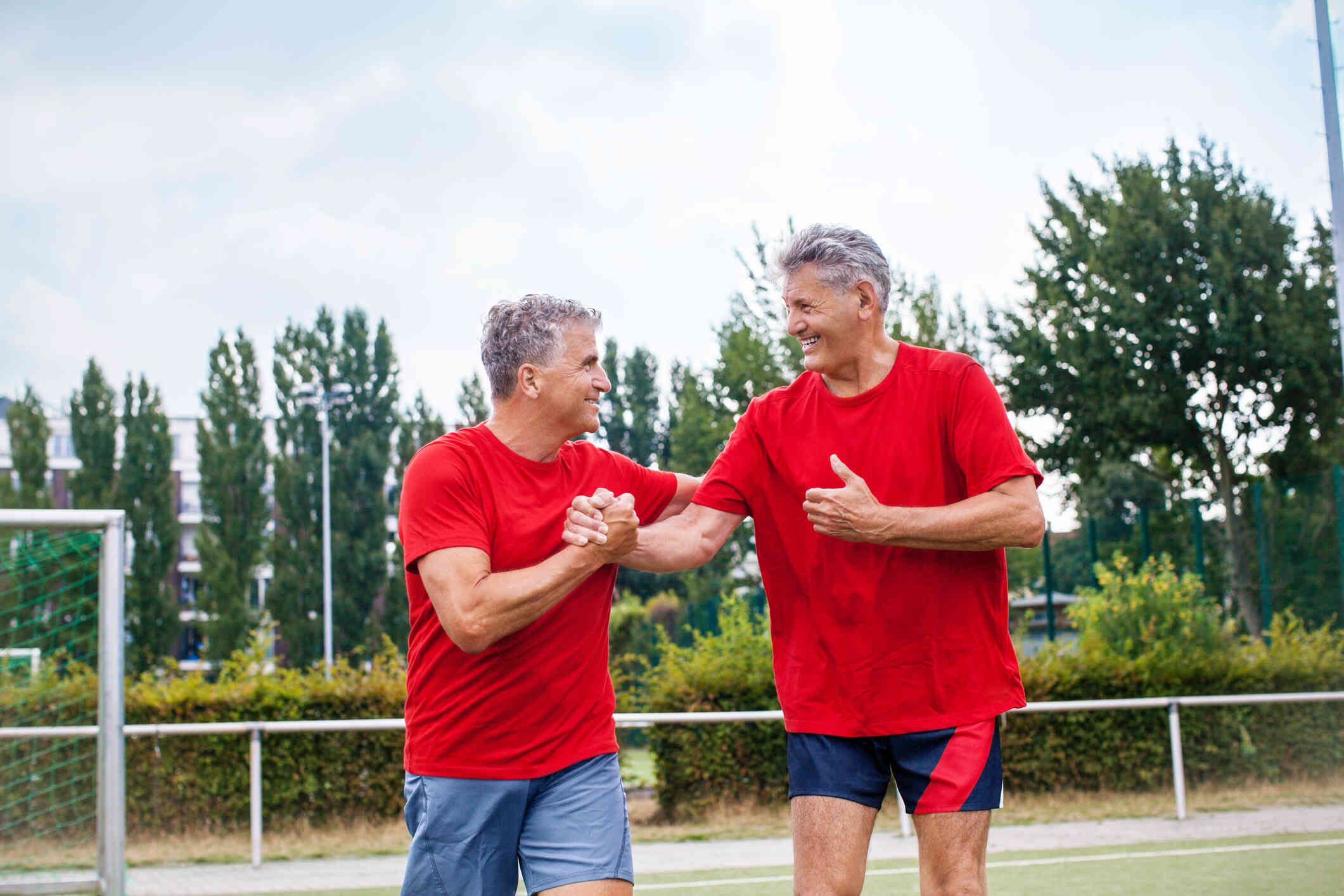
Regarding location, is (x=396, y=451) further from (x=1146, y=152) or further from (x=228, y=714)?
(x=228, y=714)

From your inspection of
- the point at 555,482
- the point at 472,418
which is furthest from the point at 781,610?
the point at 472,418

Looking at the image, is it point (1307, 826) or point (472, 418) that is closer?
point (1307, 826)

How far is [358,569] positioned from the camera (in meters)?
37.6

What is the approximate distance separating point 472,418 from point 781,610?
4128cm

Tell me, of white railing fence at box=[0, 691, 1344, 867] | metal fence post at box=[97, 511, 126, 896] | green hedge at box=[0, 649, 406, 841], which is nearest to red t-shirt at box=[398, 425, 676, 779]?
metal fence post at box=[97, 511, 126, 896]

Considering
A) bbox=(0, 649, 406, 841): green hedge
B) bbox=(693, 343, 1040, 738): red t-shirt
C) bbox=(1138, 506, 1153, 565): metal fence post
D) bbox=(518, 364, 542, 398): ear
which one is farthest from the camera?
bbox=(1138, 506, 1153, 565): metal fence post

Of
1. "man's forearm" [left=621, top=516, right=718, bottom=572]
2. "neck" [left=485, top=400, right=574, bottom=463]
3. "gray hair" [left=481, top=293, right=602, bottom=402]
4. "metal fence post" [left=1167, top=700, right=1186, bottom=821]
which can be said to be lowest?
"metal fence post" [left=1167, top=700, right=1186, bottom=821]

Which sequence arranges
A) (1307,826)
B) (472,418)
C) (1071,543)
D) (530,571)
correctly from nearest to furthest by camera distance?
(530,571), (1307,826), (1071,543), (472,418)

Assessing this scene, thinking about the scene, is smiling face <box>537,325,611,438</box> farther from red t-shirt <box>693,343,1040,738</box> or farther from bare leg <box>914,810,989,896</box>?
bare leg <box>914,810,989,896</box>

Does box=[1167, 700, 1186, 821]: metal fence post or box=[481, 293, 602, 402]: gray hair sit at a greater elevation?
box=[481, 293, 602, 402]: gray hair

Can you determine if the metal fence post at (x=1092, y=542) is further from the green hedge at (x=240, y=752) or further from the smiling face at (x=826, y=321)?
the smiling face at (x=826, y=321)

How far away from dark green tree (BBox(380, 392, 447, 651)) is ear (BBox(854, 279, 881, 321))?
113ft

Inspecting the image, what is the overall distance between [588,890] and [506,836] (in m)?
0.23

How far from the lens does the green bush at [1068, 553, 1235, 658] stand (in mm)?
10734
